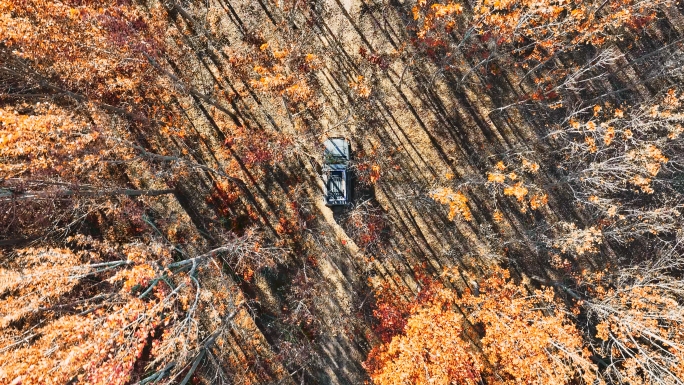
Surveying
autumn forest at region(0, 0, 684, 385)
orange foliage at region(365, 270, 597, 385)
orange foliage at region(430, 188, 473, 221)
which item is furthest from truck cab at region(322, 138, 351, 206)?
orange foliage at region(365, 270, 597, 385)

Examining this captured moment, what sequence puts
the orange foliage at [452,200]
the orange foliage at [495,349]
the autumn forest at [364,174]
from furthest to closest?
the autumn forest at [364,174] < the orange foliage at [452,200] < the orange foliage at [495,349]

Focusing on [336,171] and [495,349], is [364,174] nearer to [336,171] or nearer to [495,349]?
[336,171]

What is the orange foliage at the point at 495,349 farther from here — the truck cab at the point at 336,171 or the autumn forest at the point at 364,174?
the truck cab at the point at 336,171

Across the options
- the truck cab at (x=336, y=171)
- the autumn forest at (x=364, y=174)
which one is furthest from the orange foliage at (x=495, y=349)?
the truck cab at (x=336, y=171)

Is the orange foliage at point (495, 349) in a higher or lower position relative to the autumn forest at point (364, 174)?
lower

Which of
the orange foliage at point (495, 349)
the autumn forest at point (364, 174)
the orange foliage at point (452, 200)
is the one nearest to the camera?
the orange foliage at point (495, 349)

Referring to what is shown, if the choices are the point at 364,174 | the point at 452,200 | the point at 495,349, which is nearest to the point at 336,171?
the point at 364,174

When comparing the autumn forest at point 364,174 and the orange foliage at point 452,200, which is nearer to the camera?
the orange foliage at point 452,200

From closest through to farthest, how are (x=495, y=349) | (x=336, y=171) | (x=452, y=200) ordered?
(x=495, y=349) < (x=452, y=200) < (x=336, y=171)

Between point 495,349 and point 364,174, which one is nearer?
point 495,349

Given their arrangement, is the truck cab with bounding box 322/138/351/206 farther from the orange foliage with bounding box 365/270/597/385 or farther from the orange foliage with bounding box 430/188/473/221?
the orange foliage with bounding box 365/270/597/385
